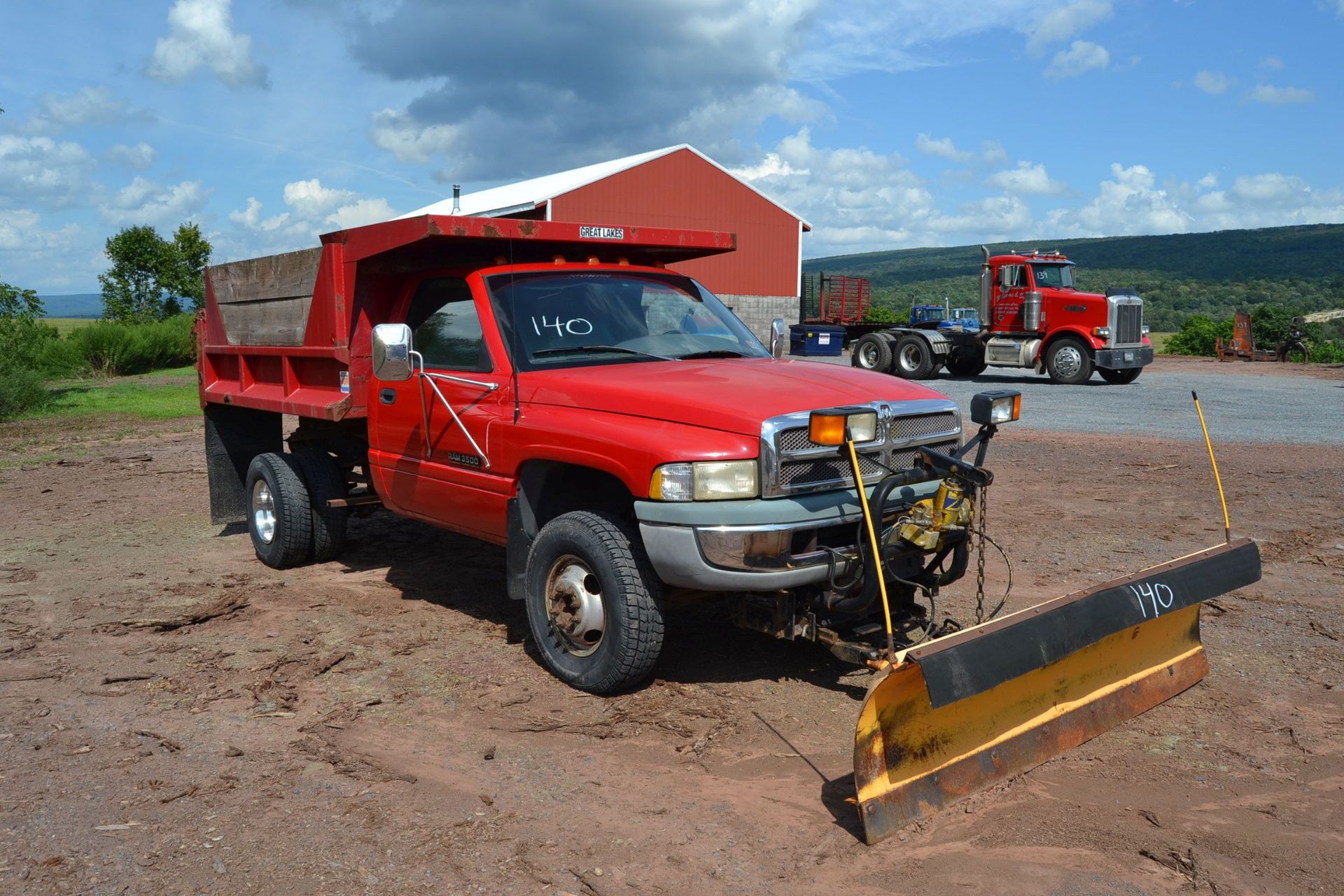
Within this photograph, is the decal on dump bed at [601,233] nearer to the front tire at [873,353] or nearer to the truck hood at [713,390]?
the truck hood at [713,390]

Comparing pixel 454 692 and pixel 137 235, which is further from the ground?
pixel 137 235

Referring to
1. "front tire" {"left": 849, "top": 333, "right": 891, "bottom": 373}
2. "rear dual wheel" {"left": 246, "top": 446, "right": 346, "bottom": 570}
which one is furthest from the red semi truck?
"rear dual wheel" {"left": 246, "top": 446, "right": 346, "bottom": 570}

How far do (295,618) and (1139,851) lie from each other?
456 centimetres

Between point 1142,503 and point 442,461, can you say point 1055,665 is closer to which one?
point 442,461

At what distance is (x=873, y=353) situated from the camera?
24.4 metres

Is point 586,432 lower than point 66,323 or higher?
lower

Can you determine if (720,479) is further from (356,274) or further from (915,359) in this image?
(915,359)

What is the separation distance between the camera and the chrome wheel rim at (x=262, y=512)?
299 inches

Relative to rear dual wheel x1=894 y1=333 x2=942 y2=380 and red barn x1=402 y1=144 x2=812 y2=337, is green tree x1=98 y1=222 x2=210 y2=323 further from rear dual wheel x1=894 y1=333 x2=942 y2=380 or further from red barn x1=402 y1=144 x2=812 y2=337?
rear dual wheel x1=894 y1=333 x2=942 y2=380

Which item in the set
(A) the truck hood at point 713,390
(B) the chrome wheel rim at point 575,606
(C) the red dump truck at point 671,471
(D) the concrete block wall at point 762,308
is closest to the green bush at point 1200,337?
(D) the concrete block wall at point 762,308

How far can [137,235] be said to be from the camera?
51188 millimetres

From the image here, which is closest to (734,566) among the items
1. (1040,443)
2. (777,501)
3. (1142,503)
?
(777,501)

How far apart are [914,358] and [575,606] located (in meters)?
19.7

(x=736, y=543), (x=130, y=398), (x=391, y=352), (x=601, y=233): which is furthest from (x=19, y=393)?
(x=736, y=543)
